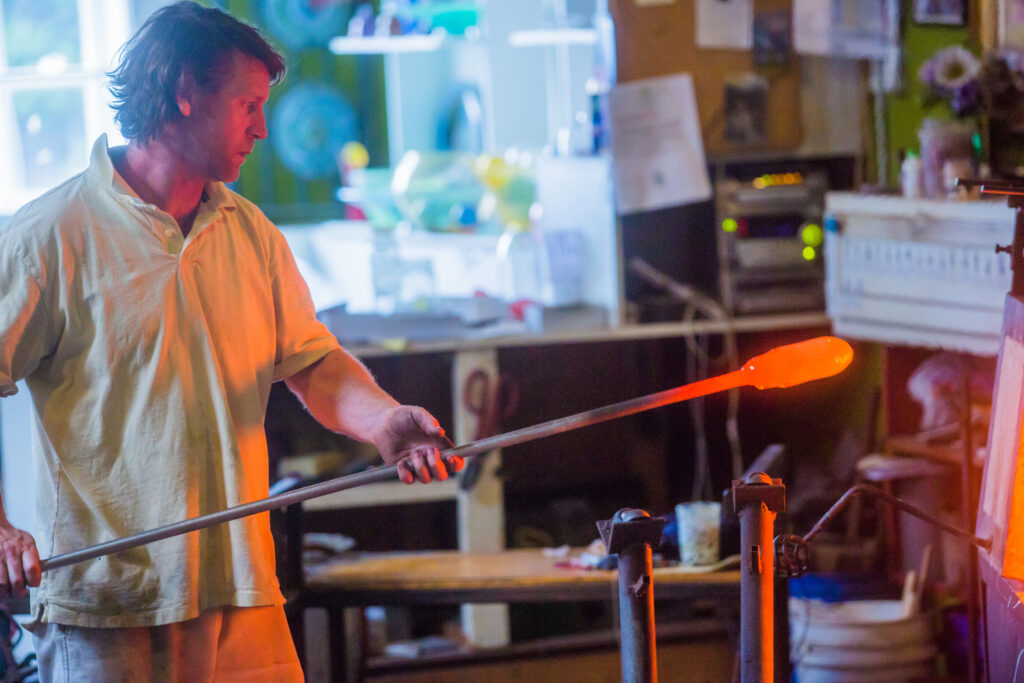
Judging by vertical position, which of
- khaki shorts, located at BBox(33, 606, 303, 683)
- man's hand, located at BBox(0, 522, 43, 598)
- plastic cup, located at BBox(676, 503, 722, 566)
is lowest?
plastic cup, located at BBox(676, 503, 722, 566)

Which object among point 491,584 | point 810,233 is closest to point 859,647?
point 491,584

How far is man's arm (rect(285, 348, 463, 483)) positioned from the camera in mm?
1506

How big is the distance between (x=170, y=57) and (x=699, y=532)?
1371 millimetres

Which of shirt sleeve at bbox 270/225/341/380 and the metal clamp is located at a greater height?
shirt sleeve at bbox 270/225/341/380

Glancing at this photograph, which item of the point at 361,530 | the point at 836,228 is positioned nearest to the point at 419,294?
the point at 361,530

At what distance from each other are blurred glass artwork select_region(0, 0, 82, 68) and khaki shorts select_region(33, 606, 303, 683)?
4644 millimetres

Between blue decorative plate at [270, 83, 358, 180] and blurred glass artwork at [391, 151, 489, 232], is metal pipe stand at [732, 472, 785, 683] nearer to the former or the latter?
blurred glass artwork at [391, 151, 489, 232]

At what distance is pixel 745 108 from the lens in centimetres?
323

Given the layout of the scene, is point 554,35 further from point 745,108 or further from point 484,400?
point 484,400

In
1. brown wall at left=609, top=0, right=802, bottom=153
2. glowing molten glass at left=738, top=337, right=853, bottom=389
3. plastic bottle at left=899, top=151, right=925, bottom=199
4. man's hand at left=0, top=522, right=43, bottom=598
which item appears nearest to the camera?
glowing molten glass at left=738, top=337, right=853, bottom=389

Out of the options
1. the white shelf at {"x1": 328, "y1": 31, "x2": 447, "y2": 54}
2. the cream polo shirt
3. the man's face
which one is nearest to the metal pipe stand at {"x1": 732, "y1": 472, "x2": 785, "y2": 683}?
the cream polo shirt

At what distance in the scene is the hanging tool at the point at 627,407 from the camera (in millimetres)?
1273

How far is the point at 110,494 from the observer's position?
5.23ft

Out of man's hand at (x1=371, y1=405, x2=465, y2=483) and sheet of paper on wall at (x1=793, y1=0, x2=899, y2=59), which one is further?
sheet of paper on wall at (x1=793, y1=0, x2=899, y2=59)
